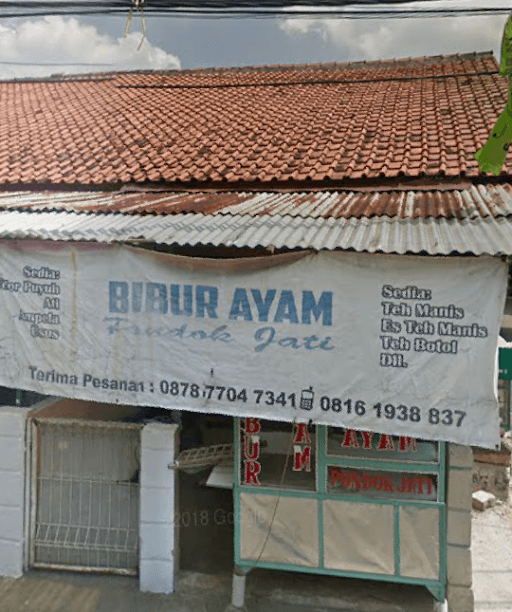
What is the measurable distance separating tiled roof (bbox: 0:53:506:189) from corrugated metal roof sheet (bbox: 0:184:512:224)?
372 mm

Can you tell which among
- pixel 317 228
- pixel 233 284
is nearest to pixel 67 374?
pixel 233 284

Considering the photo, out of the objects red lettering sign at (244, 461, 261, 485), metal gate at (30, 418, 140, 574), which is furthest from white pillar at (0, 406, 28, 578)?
red lettering sign at (244, 461, 261, 485)

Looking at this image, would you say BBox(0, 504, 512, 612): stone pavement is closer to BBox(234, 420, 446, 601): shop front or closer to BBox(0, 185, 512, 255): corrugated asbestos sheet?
BBox(234, 420, 446, 601): shop front

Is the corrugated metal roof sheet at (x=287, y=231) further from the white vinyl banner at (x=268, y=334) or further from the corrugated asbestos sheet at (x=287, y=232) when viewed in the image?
the white vinyl banner at (x=268, y=334)

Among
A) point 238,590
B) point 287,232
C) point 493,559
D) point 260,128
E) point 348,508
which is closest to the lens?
point 287,232

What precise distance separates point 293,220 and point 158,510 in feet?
10.9

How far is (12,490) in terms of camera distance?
556cm

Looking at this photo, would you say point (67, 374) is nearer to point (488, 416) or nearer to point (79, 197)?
point (79, 197)

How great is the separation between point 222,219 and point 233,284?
0.74 metres

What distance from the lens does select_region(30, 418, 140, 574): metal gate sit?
18.6ft

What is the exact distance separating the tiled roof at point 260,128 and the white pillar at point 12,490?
306 centimetres

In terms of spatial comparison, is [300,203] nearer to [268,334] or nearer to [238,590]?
[268,334]

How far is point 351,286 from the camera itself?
155 inches

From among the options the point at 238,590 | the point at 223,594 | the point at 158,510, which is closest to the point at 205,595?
the point at 223,594
